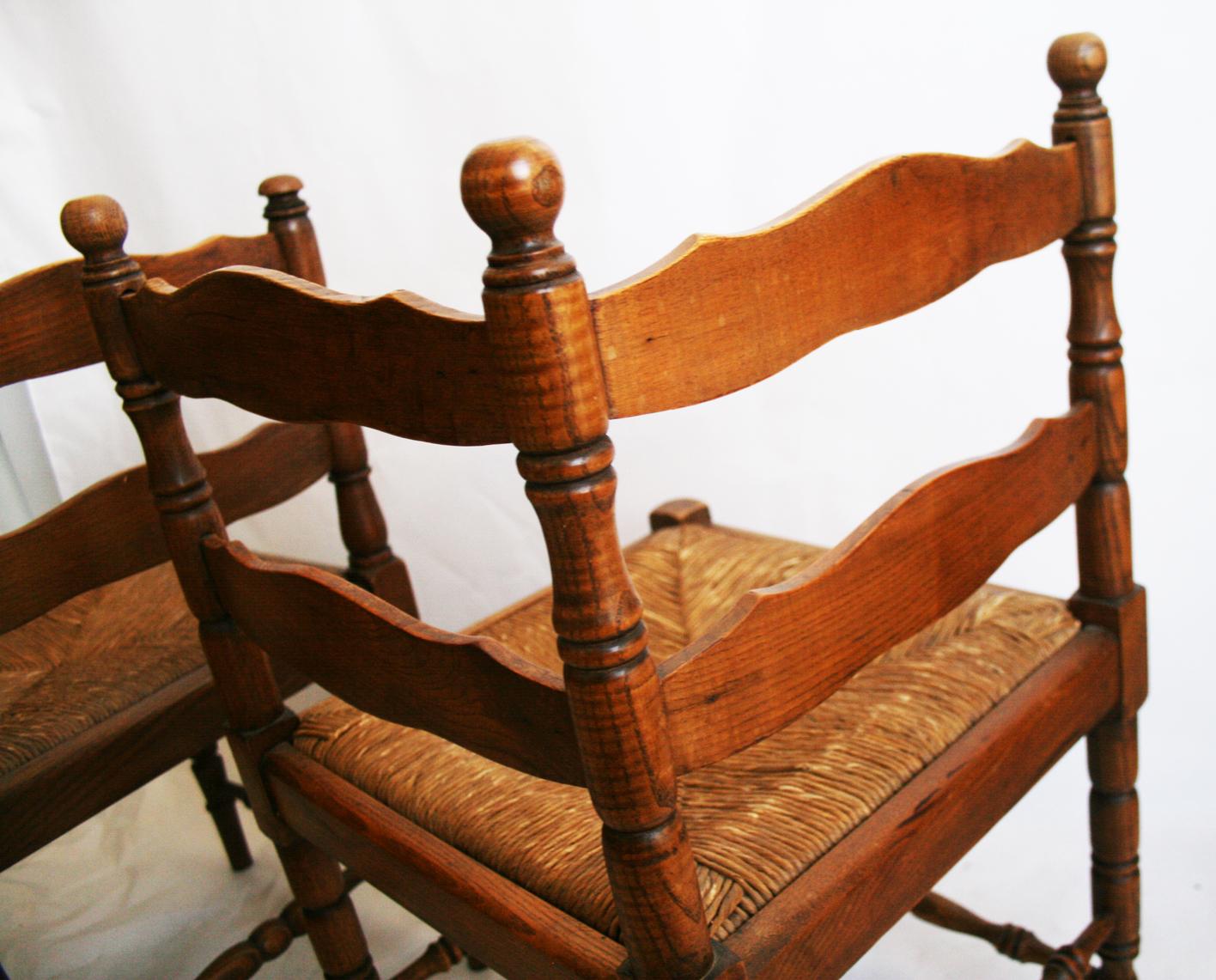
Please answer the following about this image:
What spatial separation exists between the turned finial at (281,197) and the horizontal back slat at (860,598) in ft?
2.49

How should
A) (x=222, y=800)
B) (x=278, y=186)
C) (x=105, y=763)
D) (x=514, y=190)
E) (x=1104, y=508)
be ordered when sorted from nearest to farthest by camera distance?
→ (x=514, y=190) < (x=1104, y=508) < (x=105, y=763) < (x=278, y=186) < (x=222, y=800)

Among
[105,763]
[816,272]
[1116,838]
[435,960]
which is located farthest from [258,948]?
[816,272]

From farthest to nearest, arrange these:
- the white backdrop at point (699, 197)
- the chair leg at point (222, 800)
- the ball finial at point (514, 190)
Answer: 1. the chair leg at point (222, 800)
2. the white backdrop at point (699, 197)
3. the ball finial at point (514, 190)

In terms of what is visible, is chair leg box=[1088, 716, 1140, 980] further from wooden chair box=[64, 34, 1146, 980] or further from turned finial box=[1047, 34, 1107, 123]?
turned finial box=[1047, 34, 1107, 123]

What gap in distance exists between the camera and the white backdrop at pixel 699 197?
157 centimetres

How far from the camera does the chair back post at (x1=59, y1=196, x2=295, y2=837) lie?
91 centimetres

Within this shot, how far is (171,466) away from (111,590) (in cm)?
62

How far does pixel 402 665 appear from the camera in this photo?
31.9 inches

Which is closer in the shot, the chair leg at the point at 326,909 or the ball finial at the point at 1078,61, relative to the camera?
the ball finial at the point at 1078,61

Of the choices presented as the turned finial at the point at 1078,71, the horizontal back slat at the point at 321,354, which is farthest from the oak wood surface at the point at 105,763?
the turned finial at the point at 1078,71

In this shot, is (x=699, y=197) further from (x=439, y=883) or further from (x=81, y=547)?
(x=439, y=883)

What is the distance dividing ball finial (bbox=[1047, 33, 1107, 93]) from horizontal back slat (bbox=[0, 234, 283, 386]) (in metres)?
0.80

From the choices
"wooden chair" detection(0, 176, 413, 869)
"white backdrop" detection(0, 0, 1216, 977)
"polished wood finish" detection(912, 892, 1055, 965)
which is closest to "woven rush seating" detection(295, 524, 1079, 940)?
"wooden chair" detection(0, 176, 413, 869)

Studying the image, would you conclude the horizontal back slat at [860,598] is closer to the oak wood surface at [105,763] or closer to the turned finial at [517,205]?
the turned finial at [517,205]
